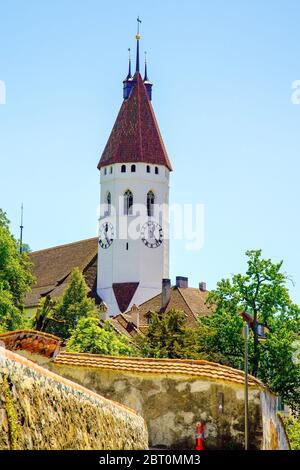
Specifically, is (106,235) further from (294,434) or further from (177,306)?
(294,434)

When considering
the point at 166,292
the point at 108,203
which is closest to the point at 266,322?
the point at 166,292

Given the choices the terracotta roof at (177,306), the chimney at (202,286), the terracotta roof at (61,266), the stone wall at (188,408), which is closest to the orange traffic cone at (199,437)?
the stone wall at (188,408)

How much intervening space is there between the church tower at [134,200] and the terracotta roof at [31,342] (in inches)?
3745

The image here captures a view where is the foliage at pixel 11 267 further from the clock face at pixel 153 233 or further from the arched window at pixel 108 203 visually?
the arched window at pixel 108 203

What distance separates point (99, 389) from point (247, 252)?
127 ft

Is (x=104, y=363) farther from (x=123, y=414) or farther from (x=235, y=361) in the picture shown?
(x=235, y=361)

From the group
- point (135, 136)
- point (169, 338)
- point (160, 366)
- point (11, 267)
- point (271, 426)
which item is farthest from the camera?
point (135, 136)

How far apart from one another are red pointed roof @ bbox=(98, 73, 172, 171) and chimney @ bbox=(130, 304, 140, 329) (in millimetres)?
16689

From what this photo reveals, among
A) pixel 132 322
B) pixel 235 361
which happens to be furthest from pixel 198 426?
pixel 132 322

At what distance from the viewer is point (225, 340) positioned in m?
52.0

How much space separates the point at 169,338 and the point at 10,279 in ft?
33.8

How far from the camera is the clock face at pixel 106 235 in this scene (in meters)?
114

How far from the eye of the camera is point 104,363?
14.6 metres
